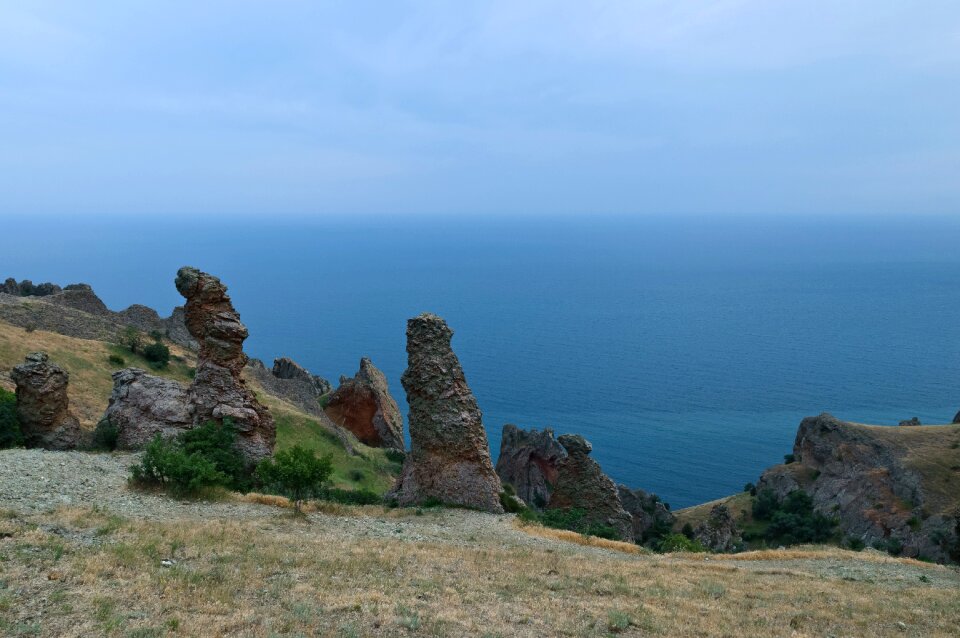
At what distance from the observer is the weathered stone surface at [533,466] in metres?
56.1

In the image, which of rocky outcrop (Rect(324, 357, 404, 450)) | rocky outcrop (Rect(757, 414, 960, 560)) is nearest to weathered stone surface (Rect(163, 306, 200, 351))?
rocky outcrop (Rect(324, 357, 404, 450))

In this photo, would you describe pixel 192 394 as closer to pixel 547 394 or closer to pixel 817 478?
pixel 817 478

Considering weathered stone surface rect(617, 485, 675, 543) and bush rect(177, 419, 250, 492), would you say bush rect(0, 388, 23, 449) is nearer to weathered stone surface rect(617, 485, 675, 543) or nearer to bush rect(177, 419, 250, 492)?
bush rect(177, 419, 250, 492)

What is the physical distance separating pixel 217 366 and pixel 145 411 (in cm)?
364

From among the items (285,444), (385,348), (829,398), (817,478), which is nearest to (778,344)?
Result: (829,398)

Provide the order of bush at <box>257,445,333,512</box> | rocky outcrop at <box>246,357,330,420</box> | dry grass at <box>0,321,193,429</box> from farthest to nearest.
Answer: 1. rocky outcrop at <box>246,357,330,420</box>
2. dry grass at <box>0,321,193,429</box>
3. bush at <box>257,445,333,512</box>

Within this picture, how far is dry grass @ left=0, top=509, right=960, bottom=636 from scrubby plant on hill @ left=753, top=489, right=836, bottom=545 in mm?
33125

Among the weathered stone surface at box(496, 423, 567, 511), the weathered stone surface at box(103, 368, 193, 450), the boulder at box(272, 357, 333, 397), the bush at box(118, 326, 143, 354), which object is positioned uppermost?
the weathered stone surface at box(103, 368, 193, 450)

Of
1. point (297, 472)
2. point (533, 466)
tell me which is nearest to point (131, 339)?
point (533, 466)

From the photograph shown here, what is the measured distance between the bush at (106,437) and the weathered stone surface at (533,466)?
34.4 meters

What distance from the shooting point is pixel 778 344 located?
17038 centimetres

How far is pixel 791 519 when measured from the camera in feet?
173

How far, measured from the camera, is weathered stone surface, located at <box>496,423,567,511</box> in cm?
5609

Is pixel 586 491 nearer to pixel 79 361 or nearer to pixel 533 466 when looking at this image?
pixel 533 466
